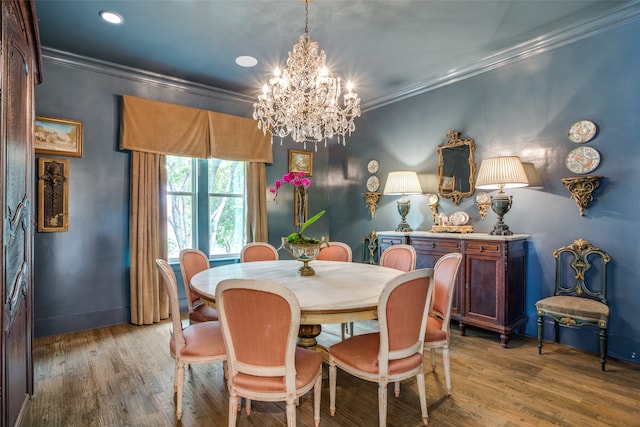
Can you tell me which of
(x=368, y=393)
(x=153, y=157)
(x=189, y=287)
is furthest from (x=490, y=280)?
(x=153, y=157)

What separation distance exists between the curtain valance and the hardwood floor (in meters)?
2.19

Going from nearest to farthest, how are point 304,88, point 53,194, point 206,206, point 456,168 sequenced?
point 304,88 < point 53,194 < point 456,168 < point 206,206

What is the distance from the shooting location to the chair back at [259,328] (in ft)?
4.80

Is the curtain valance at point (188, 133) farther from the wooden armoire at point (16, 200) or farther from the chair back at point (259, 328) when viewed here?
the chair back at point (259, 328)

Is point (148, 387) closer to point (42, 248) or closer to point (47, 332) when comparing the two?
point (47, 332)

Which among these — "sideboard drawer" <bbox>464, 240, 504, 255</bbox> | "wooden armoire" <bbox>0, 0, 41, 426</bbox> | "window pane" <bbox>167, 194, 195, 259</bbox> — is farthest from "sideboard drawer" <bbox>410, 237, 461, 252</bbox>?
"wooden armoire" <bbox>0, 0, 41, 426</bbox>

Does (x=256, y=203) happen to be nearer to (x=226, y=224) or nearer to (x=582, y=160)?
(x=226, y=224)

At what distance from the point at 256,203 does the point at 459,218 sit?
261 cm

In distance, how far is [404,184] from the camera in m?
4.01

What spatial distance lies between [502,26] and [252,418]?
143 inches

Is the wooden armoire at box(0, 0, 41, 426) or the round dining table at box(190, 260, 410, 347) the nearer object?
the wooden armoire at box(0, 0, 41, 426)

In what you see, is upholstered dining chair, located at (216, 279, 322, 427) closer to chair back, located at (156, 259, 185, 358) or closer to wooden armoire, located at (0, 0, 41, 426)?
chair back, located at (156, 259, 185, 358)

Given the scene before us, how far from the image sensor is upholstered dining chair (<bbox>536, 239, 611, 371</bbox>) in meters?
2.62

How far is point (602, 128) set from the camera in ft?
9.51
